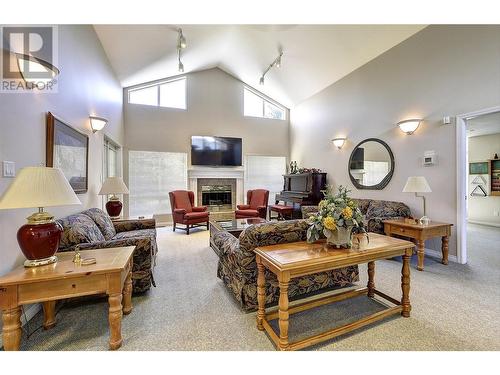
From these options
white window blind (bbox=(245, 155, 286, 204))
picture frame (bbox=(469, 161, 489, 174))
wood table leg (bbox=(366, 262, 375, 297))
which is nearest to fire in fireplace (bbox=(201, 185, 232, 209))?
white window blind (bbox=(245, 155, 286, 204))

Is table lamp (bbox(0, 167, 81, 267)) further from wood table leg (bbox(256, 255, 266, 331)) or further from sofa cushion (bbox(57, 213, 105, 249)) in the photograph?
wood table leg (bbox(256, 255, 266, 331))

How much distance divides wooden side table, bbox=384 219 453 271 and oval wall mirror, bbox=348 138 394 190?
3.98 feet

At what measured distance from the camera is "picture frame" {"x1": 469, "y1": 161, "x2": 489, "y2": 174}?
231 inches

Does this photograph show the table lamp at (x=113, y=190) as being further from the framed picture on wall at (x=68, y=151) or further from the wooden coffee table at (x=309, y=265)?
the wooden coffee table at (x=309, y=265)

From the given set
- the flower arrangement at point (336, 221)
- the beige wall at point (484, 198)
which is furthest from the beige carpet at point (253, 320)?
the beige wall at point (484, 198)

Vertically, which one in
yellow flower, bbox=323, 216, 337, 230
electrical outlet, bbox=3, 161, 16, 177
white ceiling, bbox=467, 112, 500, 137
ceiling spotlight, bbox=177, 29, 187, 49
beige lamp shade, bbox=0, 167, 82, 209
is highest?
ceiling spotlight, bbox=177, 29, 187, 49

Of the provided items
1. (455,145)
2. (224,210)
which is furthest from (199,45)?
(455,145)

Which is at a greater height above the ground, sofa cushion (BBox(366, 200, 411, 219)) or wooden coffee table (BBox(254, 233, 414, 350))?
sofa cushion (BBox(366, 200, 411, 219))

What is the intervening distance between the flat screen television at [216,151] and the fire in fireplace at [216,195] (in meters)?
0.74

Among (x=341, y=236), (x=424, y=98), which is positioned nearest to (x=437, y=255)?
(x=424, y=98)

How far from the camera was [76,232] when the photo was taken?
2062 millimetres

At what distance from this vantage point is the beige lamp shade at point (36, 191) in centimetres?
133

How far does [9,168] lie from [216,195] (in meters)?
5.06

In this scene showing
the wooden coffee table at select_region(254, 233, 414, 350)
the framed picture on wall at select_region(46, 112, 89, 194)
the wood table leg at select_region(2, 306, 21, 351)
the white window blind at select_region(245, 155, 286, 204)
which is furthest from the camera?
the white window blind at select_region(245, 155, 286, 204)
